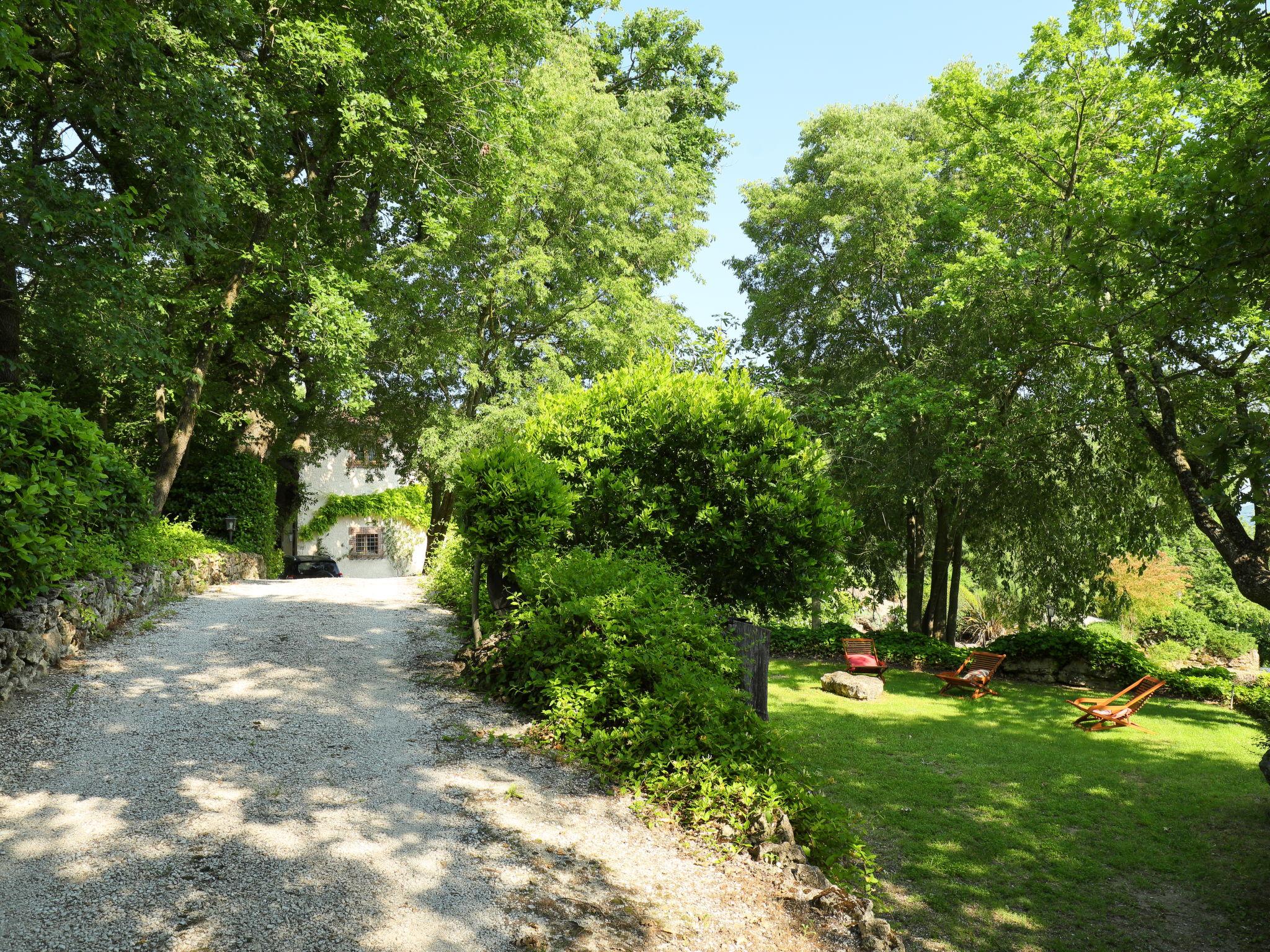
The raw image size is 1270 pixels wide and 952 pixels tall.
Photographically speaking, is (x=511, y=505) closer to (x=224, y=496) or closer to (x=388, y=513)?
(x=224, y=496)

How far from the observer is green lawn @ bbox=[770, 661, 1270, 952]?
5.71 m

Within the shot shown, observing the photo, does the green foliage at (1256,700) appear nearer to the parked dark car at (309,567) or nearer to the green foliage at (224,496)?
the green foliage at (224,496)

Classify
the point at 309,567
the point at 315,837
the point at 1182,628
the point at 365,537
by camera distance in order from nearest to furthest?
the point at 315,837 < the point at 1182,628 < the point at 309,567 < the point at 365,537

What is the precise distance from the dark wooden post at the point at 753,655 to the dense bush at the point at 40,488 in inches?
215

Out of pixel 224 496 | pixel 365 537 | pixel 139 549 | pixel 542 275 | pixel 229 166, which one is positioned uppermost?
pixel 542 275

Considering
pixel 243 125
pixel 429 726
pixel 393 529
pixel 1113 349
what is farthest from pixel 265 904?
pixel 393 529

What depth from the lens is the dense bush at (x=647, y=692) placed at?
4.64 m

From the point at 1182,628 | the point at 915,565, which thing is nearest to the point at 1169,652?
the point at 1182,628

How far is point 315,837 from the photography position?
12.6ft

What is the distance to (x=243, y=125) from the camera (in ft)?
37.0

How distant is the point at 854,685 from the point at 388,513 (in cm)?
2564

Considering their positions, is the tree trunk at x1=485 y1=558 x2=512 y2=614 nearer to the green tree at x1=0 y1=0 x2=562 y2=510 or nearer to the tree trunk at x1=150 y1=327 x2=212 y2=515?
the green tree at x1=0 y1=0 x2=562 y2=510

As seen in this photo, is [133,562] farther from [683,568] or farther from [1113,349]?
[1113,349]

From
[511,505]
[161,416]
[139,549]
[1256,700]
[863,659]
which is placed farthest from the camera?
[161,416]
